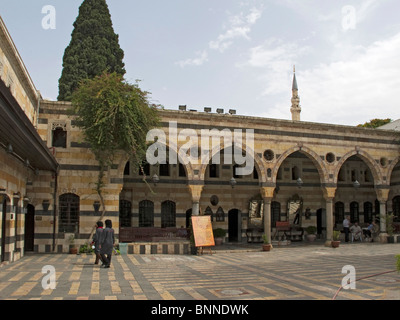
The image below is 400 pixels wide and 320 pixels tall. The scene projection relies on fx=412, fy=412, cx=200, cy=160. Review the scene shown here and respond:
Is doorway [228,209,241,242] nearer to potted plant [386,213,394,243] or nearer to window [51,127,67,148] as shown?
potted plant [386,213,394,243]

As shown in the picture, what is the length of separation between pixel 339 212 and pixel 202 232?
40.2 feet

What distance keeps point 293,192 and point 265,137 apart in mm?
5897

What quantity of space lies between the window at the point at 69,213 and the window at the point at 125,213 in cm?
423

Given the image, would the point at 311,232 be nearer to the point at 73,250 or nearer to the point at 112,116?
the point at 73,250

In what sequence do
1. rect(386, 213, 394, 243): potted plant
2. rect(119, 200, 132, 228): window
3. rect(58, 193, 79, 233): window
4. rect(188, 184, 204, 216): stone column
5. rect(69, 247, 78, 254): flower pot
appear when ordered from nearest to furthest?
rect(69, 247, 78, 254): flower pot < rect(58, 193, 79, 233): window < rect(188, 184, 204, 216): stone column < rect(119, 200, 132, 228): window < rect(386, 213, 394, 243): potted plant

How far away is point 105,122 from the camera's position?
51.8 ft

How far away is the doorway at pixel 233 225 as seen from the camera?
23.8m

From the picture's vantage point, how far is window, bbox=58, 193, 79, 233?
1719 centimetres

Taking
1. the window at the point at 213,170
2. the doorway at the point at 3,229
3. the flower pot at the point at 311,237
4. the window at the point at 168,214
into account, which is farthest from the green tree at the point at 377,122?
the doorway at the point at 3,229

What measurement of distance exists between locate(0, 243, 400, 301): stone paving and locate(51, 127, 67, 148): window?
4.60 meters

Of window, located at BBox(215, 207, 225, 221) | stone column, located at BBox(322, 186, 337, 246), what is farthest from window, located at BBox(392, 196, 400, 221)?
window, located at BBox(215, 207, 225, 221)

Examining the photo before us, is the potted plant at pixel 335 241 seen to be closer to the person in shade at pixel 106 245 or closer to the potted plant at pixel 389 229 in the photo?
the potted plant at pixel 389 229
